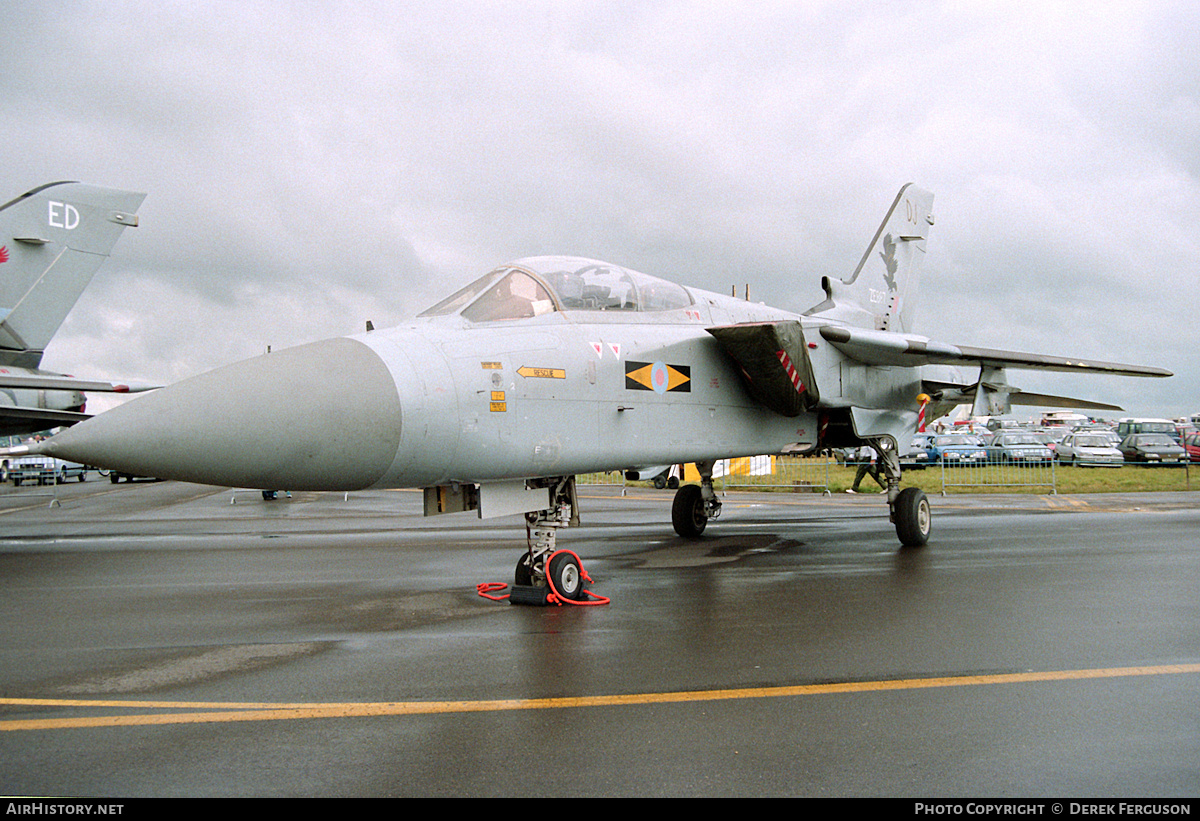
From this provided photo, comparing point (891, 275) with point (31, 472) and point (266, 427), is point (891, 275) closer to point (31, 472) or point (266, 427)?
point (266, 427)

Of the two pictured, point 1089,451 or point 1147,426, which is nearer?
point 1089,451

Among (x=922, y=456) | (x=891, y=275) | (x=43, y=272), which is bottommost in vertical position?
(x=922, y=456)

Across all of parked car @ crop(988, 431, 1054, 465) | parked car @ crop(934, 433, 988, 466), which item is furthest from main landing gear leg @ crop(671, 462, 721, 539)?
parked car @ crop(988, 431, 1054, 465)

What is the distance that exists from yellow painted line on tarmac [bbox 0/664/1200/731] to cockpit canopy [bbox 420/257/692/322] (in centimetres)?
340

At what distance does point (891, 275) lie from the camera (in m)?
13.5

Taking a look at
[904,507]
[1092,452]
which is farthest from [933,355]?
[1092,452]

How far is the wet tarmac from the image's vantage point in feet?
9.94

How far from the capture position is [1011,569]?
8258mm

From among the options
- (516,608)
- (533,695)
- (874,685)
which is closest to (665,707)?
(533,695)

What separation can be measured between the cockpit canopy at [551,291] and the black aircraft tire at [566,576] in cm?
210

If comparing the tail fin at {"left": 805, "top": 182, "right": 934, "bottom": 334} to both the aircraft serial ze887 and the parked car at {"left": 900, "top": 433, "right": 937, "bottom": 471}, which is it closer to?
the aircraft serial ze887

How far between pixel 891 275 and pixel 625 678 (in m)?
10.9
